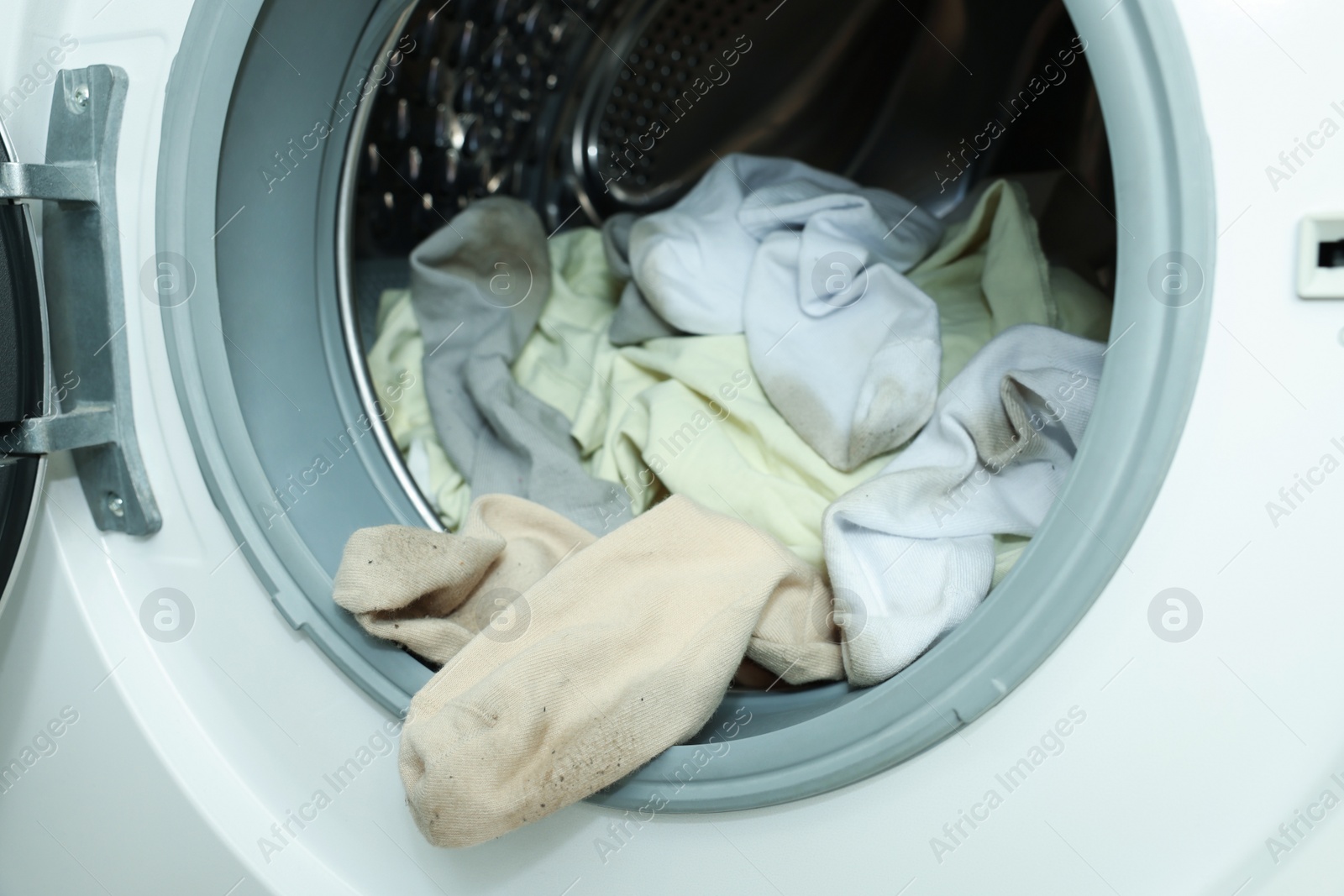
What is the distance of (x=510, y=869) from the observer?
1.92ft

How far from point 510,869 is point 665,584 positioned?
0.19 meters

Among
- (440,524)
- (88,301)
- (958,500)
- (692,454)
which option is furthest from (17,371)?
(958,500)

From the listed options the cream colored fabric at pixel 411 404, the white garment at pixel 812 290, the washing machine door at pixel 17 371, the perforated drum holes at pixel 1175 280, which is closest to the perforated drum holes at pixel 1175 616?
the perforated drum holes at pixel 1175 280

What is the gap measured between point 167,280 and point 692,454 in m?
0.35

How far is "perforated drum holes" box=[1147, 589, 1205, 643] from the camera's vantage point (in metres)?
0.41

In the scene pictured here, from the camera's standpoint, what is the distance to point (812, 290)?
2.39 feet

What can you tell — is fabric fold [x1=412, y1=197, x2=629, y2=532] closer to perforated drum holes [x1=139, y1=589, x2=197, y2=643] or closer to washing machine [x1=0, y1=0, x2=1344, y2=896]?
washing machine [x1=0, y1=0, x2=1344, y2=896]

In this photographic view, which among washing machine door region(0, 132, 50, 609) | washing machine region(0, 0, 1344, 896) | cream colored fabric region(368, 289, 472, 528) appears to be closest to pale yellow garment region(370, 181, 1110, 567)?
→ cream colored fabric region(368, 289, 472, 528)

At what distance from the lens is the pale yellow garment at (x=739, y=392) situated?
2.26 feet

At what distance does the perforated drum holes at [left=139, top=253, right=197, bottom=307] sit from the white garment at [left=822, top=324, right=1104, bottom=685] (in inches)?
16.1

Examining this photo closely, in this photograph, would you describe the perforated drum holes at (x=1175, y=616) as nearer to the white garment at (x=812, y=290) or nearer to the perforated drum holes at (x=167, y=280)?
the white garment at (x=812, y=290)

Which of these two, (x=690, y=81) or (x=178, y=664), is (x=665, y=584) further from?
(x=690, y=81)

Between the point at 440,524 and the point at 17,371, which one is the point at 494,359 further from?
the point at 17,371

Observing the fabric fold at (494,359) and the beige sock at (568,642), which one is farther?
the fabric fold at (494,359)
